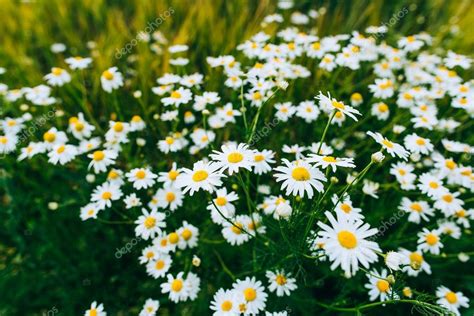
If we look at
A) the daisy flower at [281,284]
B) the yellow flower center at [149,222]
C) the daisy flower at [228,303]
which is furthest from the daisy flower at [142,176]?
the daisy flower at [281,284]

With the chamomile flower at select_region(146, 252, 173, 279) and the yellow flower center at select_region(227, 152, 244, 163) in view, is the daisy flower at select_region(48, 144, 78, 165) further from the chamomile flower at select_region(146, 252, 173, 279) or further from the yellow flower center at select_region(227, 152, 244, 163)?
the yellow flower center at select_region(227, 152, 244, 163)

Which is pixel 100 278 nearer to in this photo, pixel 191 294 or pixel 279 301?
pixel 191 294

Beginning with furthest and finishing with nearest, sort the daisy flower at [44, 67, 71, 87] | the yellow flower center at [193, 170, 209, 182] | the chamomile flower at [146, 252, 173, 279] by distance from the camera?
the daisy flower at [44, 67, 71, 87] → the chamomile flower at [146, 252, 173, 279] → the yellow flower center at [193, 170, 209, 182]

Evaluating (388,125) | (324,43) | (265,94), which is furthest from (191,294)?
(324,43)

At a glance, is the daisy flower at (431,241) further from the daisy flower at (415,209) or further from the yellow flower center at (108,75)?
the yellow flower center at (108,75)

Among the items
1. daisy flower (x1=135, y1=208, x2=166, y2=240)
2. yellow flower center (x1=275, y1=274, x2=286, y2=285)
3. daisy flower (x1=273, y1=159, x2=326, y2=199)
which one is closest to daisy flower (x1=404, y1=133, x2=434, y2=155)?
daisy flower (x1=273, y1=159, x2=326, y2=199)

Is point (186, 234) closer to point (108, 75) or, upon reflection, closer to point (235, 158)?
point (235, 158)
